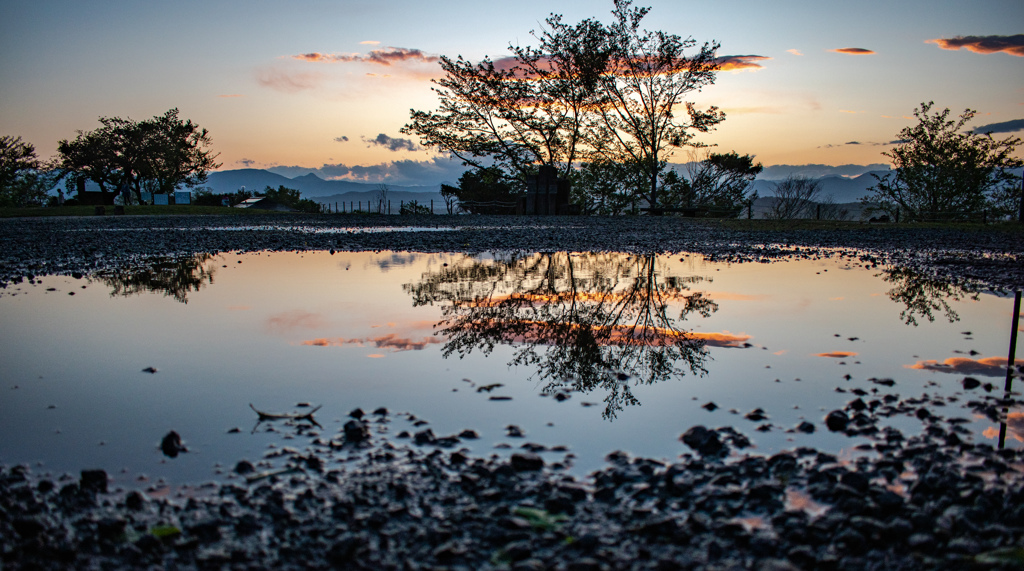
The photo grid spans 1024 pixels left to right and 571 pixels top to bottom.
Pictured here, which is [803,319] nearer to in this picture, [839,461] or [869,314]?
[869,314]

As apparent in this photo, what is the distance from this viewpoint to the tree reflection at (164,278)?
711cm

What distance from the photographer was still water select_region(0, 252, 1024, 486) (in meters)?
2.85

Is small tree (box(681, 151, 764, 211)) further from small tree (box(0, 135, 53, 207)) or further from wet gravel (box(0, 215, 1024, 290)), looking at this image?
small tree (box(0, 135, 53, 207))

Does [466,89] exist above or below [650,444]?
above

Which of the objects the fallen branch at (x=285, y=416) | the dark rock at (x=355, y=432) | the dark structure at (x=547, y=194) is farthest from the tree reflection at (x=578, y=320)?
the dark structure at (x=547, y=194)

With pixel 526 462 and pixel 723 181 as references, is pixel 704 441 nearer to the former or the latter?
pixel 526 462

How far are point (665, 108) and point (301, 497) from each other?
120ft

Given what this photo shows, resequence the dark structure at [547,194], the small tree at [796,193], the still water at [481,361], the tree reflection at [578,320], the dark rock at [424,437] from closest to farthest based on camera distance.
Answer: the dark rock at [424,437] < the still water at [481,361] < the tree reflection at [578,320] < the dark structure at [547,194] < the small tree at [796,193]

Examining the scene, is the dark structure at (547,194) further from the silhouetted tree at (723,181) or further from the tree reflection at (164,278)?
the tree reflection at (164,278)

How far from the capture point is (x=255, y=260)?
34.6 feet

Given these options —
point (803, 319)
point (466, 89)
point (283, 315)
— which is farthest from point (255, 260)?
point (466, 89)

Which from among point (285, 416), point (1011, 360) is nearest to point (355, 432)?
point (285, 416)

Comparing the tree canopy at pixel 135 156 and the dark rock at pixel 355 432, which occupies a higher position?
the tree canopy at pixel 135 156

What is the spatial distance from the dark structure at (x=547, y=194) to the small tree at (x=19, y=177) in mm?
50380
